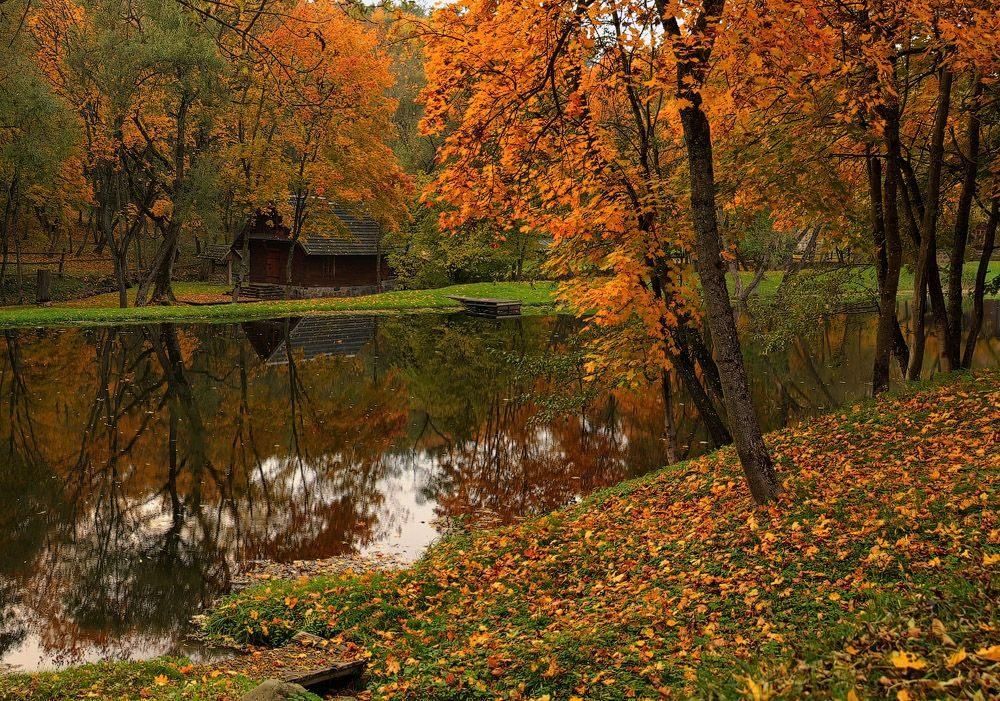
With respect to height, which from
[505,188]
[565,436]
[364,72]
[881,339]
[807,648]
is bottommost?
[565,436]

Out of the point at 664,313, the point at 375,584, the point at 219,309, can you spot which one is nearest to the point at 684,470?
the point at 664,313

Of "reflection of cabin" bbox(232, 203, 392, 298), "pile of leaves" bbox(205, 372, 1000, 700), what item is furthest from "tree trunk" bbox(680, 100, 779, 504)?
"reflection of cabin" bbox(232, 203, 392, 298)

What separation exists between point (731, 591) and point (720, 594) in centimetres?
11

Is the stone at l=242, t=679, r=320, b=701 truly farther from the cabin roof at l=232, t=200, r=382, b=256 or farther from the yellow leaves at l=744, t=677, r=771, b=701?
the cabin roof at l=232, t=200, r=382, b=256

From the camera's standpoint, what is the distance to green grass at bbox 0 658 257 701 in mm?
7340

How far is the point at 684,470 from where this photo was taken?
43.2 ft

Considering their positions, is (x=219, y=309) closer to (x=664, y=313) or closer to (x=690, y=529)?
(x=664, y=313)

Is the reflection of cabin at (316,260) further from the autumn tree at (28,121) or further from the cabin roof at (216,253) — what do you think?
the autumn tree at (28,121)

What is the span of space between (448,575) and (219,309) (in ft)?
118

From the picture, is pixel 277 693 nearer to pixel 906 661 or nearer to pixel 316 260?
pixel 906 661

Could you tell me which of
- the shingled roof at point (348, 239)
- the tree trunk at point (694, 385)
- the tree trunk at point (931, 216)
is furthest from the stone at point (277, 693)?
the shingled roof at point (348, 239)

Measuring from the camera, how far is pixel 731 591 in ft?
24.6

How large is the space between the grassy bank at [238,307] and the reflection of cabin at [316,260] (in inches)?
142

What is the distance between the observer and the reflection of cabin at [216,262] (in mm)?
61147
